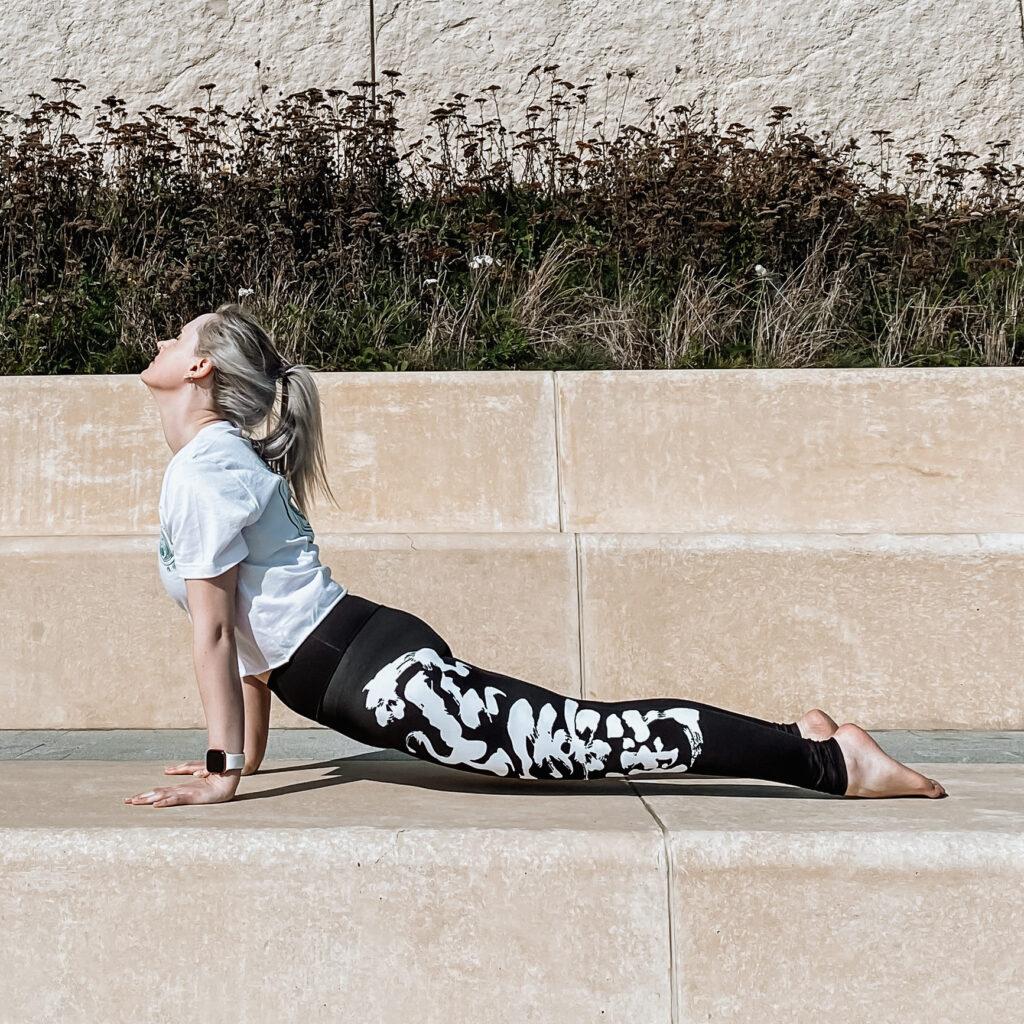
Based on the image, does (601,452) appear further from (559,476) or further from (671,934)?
(671,934)

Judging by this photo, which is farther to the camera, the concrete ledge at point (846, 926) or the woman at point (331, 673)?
the woman at point (331, 673)

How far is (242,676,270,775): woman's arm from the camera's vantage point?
2807mm

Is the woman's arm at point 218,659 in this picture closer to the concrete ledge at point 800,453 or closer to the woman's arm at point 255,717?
the woman's arm at point 255,717

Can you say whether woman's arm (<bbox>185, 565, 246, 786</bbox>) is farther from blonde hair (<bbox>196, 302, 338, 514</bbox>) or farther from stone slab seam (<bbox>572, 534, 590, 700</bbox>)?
stone slab seam (<bbox>572, 534, 590, 700</bbox>)

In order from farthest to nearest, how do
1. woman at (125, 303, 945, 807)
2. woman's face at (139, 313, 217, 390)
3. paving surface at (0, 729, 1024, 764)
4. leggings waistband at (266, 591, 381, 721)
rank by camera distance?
1. paving surface at (0, 729, 1024, 764)
2. woman's face at (139, 313, 217, 390)
3. leggings waistband at (266, 591, 381, 721)
4. woman at (125, 303, 945, 807)

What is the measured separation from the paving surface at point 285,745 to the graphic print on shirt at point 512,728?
0.94 metres

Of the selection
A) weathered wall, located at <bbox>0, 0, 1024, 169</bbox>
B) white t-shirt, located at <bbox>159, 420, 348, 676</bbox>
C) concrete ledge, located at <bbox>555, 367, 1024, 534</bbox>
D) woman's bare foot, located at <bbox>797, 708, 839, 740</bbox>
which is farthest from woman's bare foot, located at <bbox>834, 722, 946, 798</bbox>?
weathered wall, located at <bbox>0, 0, 1024, 169</bbox>

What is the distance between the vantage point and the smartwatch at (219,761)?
2.40 m

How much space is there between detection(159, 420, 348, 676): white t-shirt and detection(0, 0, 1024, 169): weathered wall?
18.2 ft

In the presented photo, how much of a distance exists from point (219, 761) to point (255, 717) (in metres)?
0.44

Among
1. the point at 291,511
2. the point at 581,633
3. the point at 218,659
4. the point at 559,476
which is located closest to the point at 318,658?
the point at 218,659

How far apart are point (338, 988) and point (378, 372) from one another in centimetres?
317

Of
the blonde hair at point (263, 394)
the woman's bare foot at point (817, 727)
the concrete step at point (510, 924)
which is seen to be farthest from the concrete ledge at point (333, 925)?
the blonde hair at point (263, 394)

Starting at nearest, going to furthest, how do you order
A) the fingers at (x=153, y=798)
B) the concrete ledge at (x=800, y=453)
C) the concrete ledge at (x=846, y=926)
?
the concrete ledge at (x=846, y=926) < the fingers at (x=153, y=798) < the concrete ledge at (x=800, y=453)
